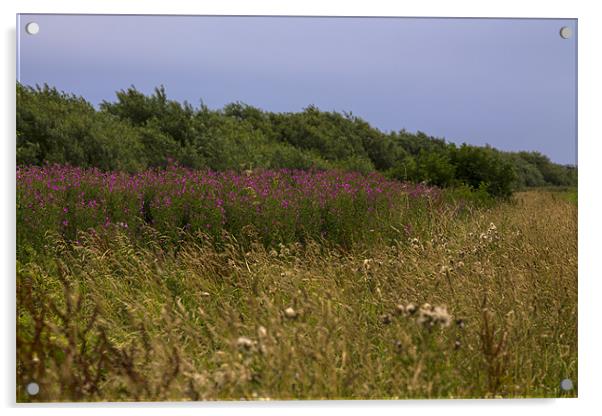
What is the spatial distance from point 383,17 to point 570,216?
2043 mm

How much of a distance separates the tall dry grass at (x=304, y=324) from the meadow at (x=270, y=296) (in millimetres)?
14

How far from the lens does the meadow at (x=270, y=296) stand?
126 inches

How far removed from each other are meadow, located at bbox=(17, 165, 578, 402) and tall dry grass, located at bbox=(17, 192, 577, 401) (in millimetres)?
14

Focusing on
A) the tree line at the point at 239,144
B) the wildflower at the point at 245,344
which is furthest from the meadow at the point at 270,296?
the tree line at the point at 239,144

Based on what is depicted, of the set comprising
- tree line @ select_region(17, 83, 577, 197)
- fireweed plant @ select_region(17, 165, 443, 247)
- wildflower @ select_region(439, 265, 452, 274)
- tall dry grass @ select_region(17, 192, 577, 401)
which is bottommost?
tall dry grass @ select_region(17, 192, 577, 401)

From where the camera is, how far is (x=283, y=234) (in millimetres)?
5531

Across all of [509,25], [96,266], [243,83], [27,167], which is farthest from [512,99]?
[27,167]

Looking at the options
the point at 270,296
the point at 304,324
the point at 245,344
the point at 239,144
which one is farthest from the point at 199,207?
the point at 245,344

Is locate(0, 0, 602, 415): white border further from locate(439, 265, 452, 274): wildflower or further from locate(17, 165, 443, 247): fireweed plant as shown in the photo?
locate(439, 265, 452, 274): wildflower

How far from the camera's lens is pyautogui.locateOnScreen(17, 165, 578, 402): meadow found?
3211 millimetres

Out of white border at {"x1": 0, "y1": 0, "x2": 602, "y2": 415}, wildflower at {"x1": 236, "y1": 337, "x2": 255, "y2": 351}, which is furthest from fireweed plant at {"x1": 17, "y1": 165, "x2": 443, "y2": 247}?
wildflower at {"x1": 236, "y1": 337, "x2": 255, "y2": 351}
